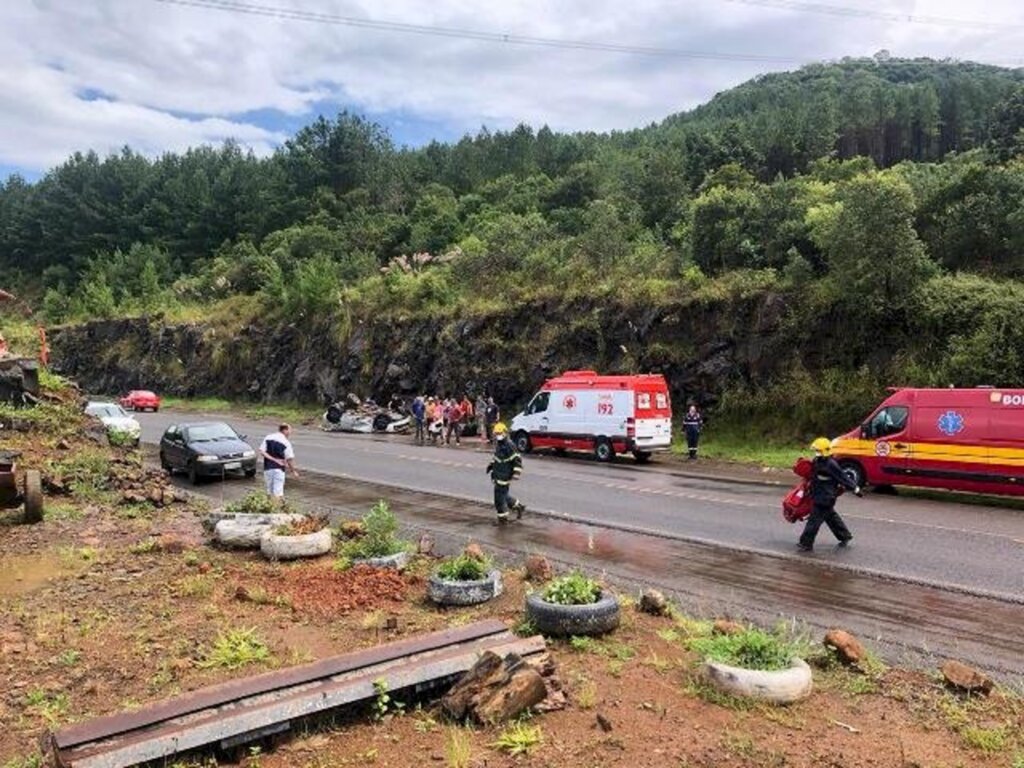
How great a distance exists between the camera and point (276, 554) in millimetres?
11258

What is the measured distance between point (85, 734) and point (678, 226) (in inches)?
1577

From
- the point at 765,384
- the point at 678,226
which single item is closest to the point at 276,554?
the point at 765,384

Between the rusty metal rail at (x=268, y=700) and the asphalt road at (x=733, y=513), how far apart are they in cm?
667

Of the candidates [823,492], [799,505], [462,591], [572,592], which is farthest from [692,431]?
[572,592]

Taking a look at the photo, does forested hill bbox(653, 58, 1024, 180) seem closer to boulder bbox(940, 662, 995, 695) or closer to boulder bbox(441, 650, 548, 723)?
boulder bbox(940, 662, 995, 695)

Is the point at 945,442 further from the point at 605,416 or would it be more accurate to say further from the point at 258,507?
the point at 258,507

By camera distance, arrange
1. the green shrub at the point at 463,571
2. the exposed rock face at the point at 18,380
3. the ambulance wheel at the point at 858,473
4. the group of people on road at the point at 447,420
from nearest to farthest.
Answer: the green shrub at the point at 463,571
the ambulance wheel at the point at 858,473
the exposed rock face at the point at 18,380
the group of people on road at the point at 447,420

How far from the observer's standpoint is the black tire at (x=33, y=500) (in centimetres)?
1388

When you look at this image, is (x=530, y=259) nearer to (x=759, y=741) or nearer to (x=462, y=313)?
(x=462, y=313)

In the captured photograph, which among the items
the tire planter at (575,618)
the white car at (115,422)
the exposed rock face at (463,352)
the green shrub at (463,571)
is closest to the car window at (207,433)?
the white car at (115,422)

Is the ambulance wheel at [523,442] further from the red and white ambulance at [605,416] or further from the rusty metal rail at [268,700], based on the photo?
the rusty metal rail at [268,700]

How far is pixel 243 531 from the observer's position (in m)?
12.0

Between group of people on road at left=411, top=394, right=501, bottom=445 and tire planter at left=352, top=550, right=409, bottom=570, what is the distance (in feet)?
70.3

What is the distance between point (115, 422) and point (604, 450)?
1655 cm
